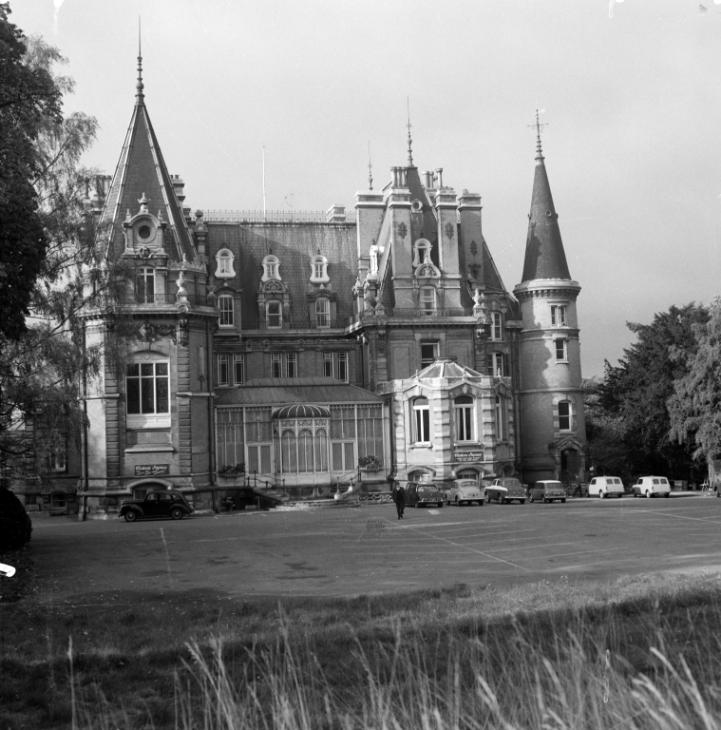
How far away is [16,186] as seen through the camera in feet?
82.1

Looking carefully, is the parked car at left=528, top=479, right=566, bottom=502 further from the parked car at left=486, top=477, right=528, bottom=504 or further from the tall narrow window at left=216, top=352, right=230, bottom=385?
the tall narrow window at left=216, top=352, right=230, bottom=385

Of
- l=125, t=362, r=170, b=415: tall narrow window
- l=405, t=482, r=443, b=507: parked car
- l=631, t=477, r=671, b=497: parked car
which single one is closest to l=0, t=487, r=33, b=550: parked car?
l=125, t=362, r=170, b=415: tall narrow window

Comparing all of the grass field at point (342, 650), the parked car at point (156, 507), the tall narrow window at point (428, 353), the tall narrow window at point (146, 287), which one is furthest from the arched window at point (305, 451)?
the grass field at point (342, 650)

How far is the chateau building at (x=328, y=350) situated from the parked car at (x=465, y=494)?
221 inches

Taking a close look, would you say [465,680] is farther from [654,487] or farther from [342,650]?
[654,487]

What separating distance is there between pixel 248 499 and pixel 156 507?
943 centimetres

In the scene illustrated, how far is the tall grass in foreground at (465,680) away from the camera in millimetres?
5352

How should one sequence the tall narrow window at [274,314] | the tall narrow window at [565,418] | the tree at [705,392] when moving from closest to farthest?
the tree at [705,392] → the tall narrow window at [274,314] → the tall narrow window at [565,418]

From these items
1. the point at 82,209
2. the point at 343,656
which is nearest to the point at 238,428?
the point at 82,209

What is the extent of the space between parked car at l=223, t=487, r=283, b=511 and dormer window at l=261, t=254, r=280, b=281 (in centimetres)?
1707

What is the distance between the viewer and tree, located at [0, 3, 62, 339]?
81.0 ft

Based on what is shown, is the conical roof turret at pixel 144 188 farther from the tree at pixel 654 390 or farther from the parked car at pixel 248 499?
the tree at pixel 654 390

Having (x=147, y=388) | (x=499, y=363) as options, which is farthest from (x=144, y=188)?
(x=499, y=363)

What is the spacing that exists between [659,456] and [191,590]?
57.6 m
